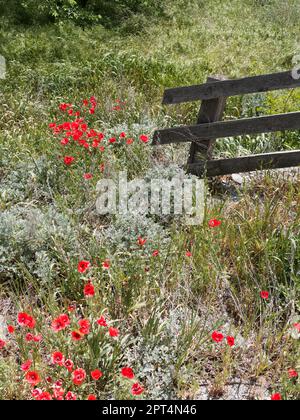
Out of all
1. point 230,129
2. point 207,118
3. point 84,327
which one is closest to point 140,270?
point 84,327

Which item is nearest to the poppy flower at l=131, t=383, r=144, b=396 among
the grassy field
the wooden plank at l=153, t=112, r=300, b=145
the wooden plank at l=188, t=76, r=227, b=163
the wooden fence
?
the grassy field

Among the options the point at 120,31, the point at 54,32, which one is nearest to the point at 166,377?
the point at 54,32

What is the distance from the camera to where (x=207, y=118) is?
4.54 meters

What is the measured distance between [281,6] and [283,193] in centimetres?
872

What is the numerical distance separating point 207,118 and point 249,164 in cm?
58

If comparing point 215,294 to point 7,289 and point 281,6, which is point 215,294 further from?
point 281,6

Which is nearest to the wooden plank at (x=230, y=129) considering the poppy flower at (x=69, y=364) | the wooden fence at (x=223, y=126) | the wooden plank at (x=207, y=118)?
the wooden fence at (x=223, y=126)

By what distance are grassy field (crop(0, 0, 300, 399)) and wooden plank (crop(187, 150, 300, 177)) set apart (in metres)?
0.13

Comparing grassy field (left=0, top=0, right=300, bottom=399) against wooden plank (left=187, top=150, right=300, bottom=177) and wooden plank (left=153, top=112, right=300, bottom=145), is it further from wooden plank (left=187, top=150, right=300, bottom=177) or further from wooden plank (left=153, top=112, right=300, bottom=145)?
wooden plank (left=153, top=112, right=300, bottom=145)

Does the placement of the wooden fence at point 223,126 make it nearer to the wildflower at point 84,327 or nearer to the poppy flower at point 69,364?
the wildflower at point 84,327

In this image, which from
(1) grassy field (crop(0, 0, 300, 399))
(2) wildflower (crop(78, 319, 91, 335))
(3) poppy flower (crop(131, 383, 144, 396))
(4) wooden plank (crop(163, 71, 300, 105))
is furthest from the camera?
(4) wooden plank (crop(163, 71, 300, 105))

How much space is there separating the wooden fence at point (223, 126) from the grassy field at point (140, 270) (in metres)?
0.19

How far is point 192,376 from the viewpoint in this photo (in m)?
2.72

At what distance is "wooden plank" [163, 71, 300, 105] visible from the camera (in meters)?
4.10
